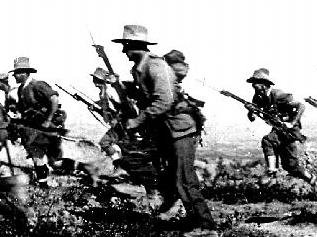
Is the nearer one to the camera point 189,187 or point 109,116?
point 189,187

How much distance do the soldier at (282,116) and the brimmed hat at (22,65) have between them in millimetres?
4252

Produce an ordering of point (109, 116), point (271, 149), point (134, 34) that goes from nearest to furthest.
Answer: point (134, 34)
point (271, 149)
point (109, 116)

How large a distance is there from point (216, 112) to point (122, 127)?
3780 centimetres

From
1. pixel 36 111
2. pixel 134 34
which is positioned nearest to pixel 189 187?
pixel 134 34

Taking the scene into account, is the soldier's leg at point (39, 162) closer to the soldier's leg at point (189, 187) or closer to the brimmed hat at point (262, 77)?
the brimmed hat at point (262, 77)

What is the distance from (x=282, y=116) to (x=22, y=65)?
4982mm

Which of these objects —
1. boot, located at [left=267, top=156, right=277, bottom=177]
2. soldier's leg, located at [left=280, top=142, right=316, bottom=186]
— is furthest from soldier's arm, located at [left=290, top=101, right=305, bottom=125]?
boot, located at [left=267, top=156, right=277, bottom=177]

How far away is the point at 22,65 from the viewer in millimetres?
9625

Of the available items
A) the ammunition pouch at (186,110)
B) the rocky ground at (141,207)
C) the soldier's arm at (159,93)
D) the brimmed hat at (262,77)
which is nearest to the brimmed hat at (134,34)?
the soldier's arm at (159,93)

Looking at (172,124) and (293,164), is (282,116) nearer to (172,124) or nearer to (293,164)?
(293,164)

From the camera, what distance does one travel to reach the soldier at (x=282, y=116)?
973 cm

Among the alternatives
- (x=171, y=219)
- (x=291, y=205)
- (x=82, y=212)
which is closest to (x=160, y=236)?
(x=171, y=219)

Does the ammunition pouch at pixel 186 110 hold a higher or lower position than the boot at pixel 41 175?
higher

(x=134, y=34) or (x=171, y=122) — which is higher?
(x=134, y=34)
